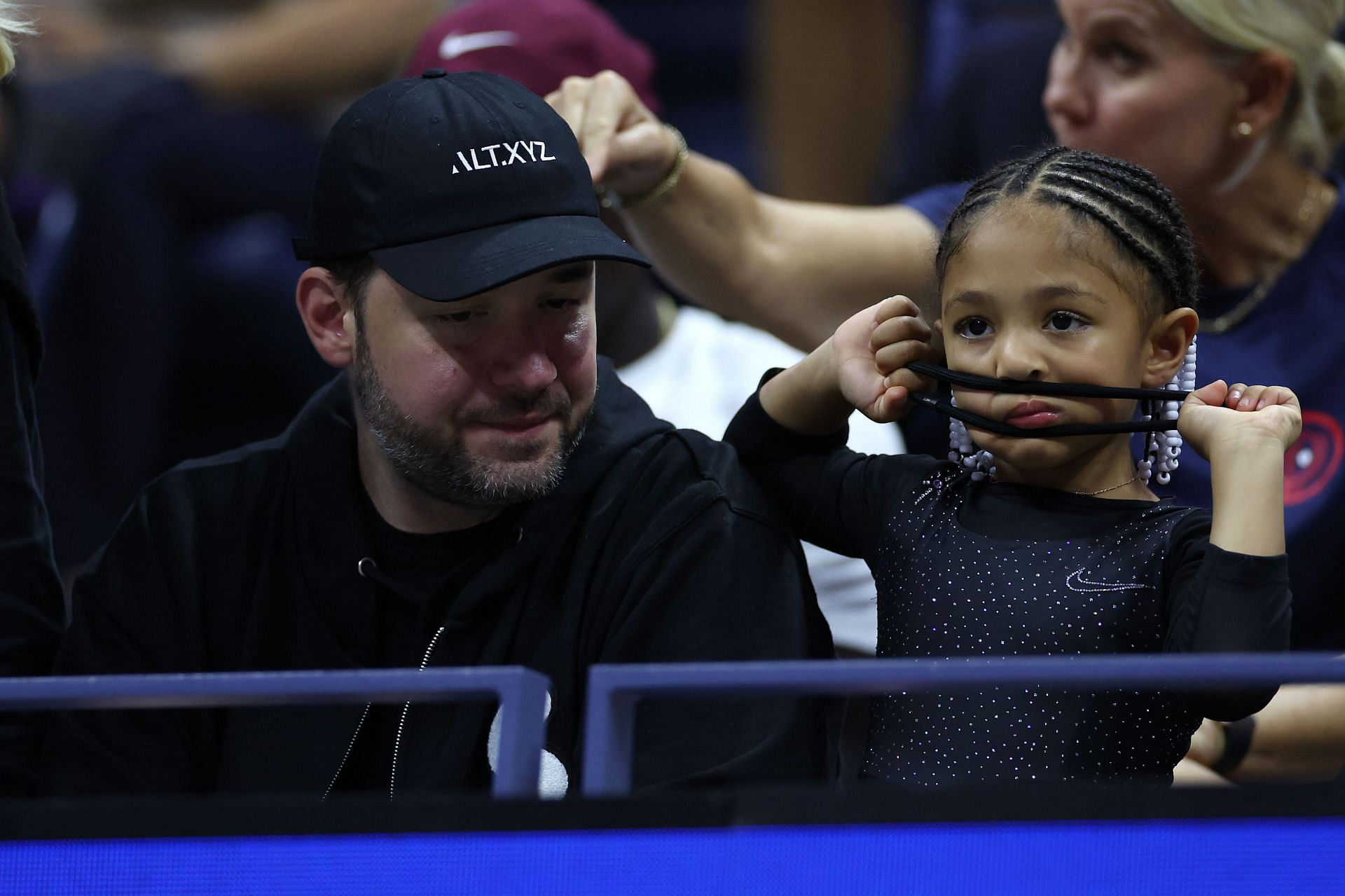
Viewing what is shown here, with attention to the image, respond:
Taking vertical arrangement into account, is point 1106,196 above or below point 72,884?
above

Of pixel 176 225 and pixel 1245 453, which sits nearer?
pixel 1245 453

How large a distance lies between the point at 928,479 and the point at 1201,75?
0.75m

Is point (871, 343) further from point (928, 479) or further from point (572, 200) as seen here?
point (572, 200)

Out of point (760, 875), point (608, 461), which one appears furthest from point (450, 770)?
point (760, 875)

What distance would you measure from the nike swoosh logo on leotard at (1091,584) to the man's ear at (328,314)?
637 mm

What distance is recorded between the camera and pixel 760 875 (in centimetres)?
94

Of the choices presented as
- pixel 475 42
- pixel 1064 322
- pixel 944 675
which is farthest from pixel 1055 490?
pixel 475 42

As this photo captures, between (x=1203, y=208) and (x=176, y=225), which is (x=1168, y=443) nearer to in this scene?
(x=1203, y=208)

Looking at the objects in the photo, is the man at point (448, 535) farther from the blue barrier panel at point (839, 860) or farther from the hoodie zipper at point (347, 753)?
the blue barrier panel at point (839, 860)

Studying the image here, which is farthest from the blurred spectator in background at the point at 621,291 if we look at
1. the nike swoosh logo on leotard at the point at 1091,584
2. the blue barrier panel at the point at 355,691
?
the blue barrier panel at the point at 355,691

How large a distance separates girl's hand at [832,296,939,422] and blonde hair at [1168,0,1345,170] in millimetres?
652

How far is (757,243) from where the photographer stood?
206cm

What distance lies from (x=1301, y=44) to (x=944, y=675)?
1220 millimetres

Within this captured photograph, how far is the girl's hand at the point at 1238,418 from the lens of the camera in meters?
1.24
